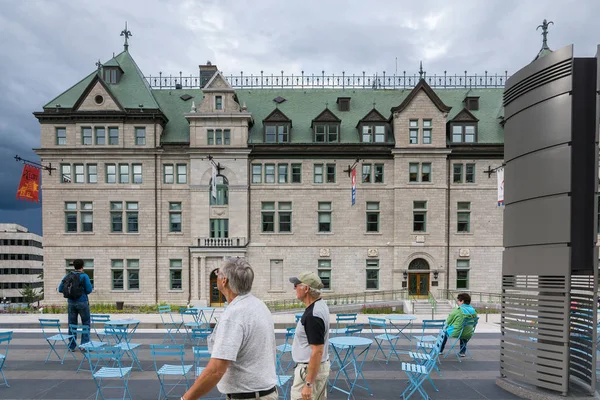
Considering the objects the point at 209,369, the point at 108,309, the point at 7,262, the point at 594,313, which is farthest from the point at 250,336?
the point at 7,262

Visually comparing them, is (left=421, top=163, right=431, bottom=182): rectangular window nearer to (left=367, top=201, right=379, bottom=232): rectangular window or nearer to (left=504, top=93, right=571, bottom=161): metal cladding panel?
(left=367, top=201, right=379, bottom=232): rectangular window

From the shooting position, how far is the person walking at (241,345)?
2.84m

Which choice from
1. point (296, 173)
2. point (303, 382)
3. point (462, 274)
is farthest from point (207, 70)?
point (303, 382)

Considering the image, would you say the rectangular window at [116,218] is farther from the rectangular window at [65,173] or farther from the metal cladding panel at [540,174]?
the metal cladding panel at [540,174]

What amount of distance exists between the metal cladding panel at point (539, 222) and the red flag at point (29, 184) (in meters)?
27.1

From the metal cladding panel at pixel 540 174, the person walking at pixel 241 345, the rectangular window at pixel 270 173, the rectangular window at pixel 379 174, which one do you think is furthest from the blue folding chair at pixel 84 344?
the rectangular window at pixel 379 174

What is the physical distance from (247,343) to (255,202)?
78.1 ft

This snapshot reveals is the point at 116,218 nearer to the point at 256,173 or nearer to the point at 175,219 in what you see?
the point at 175,219

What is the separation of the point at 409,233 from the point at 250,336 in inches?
974

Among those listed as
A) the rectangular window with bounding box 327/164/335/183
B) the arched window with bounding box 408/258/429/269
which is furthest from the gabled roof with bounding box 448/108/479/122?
the arched window with bounding box 408/258/429/269

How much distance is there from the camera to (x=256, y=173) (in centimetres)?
2694

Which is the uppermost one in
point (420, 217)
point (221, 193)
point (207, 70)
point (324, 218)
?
point (207, 70)

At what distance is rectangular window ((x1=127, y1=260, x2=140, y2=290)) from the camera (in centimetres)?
2630

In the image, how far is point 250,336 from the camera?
119 inches
